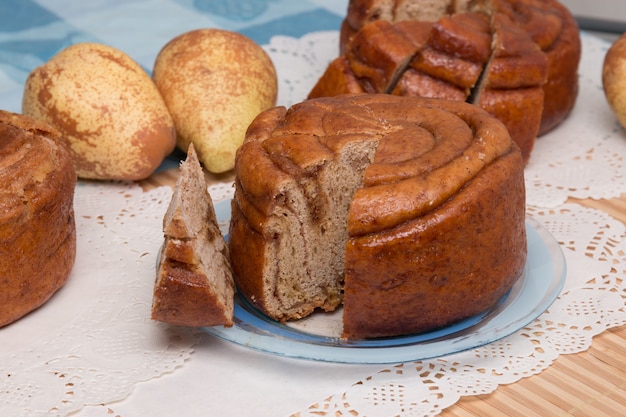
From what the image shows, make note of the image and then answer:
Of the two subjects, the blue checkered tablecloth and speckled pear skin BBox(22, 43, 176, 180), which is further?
the blue checkered tablecloth

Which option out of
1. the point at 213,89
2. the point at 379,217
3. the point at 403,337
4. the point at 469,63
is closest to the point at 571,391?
the point at 403,337

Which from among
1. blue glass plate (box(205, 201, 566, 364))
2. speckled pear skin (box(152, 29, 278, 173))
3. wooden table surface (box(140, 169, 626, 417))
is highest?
speckled pear skin (box(152, 29, 278, 173))

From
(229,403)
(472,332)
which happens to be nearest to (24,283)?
(229,403)

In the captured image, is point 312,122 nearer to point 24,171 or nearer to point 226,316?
point 226,316

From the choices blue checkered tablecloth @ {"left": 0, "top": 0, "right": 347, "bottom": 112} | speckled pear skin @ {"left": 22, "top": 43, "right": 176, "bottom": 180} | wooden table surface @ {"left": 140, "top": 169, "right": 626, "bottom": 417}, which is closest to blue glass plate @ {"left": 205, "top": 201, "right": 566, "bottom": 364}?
wooden table surface @ {"left": 140, "top": 169, "right": 626, "bottom": 417}

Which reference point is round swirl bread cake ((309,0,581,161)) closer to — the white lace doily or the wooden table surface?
the white lace doily

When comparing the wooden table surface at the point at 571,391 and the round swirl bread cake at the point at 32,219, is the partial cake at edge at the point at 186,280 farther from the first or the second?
the wooden table surface at the point at 571,391

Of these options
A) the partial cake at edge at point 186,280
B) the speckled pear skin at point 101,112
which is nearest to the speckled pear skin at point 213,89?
the speckled pear skin at point 101,112
